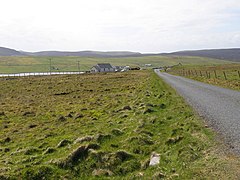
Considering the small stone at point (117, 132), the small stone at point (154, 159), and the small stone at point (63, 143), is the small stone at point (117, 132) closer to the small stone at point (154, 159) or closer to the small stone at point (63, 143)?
the small stone at point (63, 143)

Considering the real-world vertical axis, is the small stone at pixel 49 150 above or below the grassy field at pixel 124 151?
below

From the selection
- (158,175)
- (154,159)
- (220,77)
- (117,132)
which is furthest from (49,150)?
(220,77)

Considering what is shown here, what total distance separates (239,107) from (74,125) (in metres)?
10.5

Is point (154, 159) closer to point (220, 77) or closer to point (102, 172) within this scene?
point (102, 172)

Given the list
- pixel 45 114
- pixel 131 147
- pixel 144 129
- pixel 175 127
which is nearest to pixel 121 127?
pixel 144 129

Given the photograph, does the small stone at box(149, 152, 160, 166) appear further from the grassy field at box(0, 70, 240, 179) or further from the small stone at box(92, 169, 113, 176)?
the small stone at box(92, 169, 113, 176)

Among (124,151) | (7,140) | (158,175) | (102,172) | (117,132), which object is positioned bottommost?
(7,140)

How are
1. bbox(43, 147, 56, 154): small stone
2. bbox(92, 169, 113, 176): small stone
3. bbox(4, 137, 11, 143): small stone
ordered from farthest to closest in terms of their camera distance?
bbox(4, 137, 11, 143): small stone < bbox(43, 147, 56, 154): small stone < bbox(92, 169, 113, 176): small stone

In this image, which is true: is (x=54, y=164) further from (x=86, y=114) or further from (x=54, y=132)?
(x=86, y=114)

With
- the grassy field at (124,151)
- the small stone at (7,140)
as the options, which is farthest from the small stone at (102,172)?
the small stone at (7,140)

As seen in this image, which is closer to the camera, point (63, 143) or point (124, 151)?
point (124, 151)

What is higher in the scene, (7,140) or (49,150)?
(49,150)

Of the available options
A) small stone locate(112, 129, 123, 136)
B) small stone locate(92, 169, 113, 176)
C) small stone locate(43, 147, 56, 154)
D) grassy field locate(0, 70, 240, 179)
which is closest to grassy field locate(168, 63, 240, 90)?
grassy field locate(0, 70, 240, 179)

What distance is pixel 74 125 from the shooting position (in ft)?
58.5
